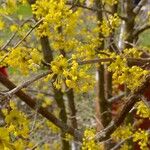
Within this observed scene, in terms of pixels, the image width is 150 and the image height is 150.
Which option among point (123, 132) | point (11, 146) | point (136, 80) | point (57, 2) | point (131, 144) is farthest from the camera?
point (131, 144)

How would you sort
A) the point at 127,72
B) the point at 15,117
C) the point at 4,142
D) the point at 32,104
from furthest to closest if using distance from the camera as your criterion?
the point at 32,104 → the point at 127,72 → the point at 15,117 → the point at 4,142

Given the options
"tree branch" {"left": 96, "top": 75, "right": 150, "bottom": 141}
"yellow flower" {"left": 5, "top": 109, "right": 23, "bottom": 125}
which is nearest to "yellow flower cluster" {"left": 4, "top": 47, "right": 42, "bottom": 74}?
"yellow flower" {"left": 5, "top": 109, "right": 23, "bottom": 125}

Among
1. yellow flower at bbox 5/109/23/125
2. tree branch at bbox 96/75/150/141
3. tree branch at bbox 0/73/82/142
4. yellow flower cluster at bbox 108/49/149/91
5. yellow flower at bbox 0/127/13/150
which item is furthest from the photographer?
tree branch at bbox 0/73/82/142

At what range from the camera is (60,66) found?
2.23m

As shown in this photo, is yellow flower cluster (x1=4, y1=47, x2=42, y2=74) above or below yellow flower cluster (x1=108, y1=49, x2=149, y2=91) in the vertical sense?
above

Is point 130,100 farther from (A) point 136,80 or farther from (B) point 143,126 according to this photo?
(B) point 143,126

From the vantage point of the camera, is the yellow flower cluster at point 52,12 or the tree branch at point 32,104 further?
the tree branch at point 32,104

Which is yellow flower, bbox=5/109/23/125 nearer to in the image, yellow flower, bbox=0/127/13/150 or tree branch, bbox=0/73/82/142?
yellow flower, bbox=0/127/13/150

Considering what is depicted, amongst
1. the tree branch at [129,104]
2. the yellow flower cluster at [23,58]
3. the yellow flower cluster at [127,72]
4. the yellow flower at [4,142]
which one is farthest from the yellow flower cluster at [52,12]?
the yellow flower at [4,142]

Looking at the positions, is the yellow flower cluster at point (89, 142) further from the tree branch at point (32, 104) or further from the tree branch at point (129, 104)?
the tree branch at point (32, 104)

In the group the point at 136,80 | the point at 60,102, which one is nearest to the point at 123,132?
the point at 136,80

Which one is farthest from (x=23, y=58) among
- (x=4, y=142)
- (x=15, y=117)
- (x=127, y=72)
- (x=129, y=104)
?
(x=4, y=142)

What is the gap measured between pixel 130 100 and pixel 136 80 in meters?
0.31

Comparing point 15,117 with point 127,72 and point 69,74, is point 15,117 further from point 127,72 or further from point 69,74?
point 127,72
